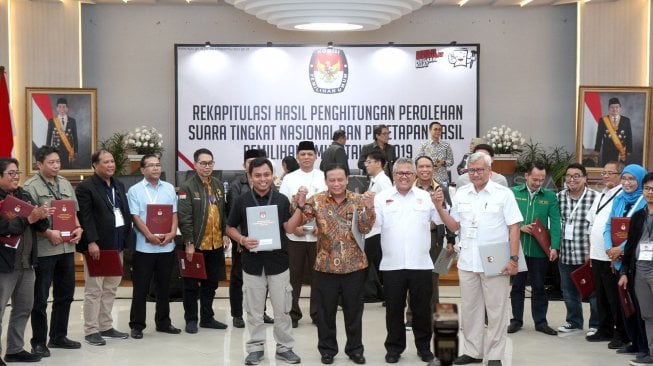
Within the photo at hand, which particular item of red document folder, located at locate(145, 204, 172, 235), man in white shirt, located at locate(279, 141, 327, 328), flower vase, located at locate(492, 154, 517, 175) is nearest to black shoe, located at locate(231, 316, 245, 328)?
man in white shirt, located at locate(279, 141, 327, 328)

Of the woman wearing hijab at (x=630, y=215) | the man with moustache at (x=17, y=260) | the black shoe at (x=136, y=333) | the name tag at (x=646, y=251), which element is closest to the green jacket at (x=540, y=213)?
the woman wearing hijab at (x=630, y=215)

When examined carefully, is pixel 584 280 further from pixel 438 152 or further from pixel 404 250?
pixel 438 152

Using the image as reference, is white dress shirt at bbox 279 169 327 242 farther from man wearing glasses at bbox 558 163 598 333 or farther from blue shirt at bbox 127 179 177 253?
man wearing glasses at bbox 558 163 598 333

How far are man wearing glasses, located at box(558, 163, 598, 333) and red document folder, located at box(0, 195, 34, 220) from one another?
4.47 m

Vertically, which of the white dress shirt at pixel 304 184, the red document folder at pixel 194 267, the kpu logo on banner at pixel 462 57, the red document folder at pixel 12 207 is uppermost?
the kpu logo on banner at pixel 462 57

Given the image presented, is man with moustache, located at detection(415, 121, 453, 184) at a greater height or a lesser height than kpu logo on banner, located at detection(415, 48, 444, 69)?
lesser

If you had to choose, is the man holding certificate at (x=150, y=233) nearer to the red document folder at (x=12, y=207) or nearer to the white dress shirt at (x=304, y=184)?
the white dress shirt at (x=304, y=184)

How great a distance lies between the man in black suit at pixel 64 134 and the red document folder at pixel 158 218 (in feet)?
21.7

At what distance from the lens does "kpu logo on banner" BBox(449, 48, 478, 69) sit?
15.2 meters

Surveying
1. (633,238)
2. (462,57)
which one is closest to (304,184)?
(633,238)

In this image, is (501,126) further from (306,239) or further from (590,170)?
(306,239)

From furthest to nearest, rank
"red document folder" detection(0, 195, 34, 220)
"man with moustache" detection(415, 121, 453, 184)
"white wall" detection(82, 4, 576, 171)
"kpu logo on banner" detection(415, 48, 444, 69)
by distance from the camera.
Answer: "white wall" detection(82, 4, 576, 171) < "kpu logo on banner" detection(415, 48, 444, 69) < "man with moustache" detection(415, 121, 453, 184) < "red document folder" detection(0, 195, 34, 220)

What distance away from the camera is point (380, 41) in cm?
1543

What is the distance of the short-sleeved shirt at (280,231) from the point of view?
7141mm
